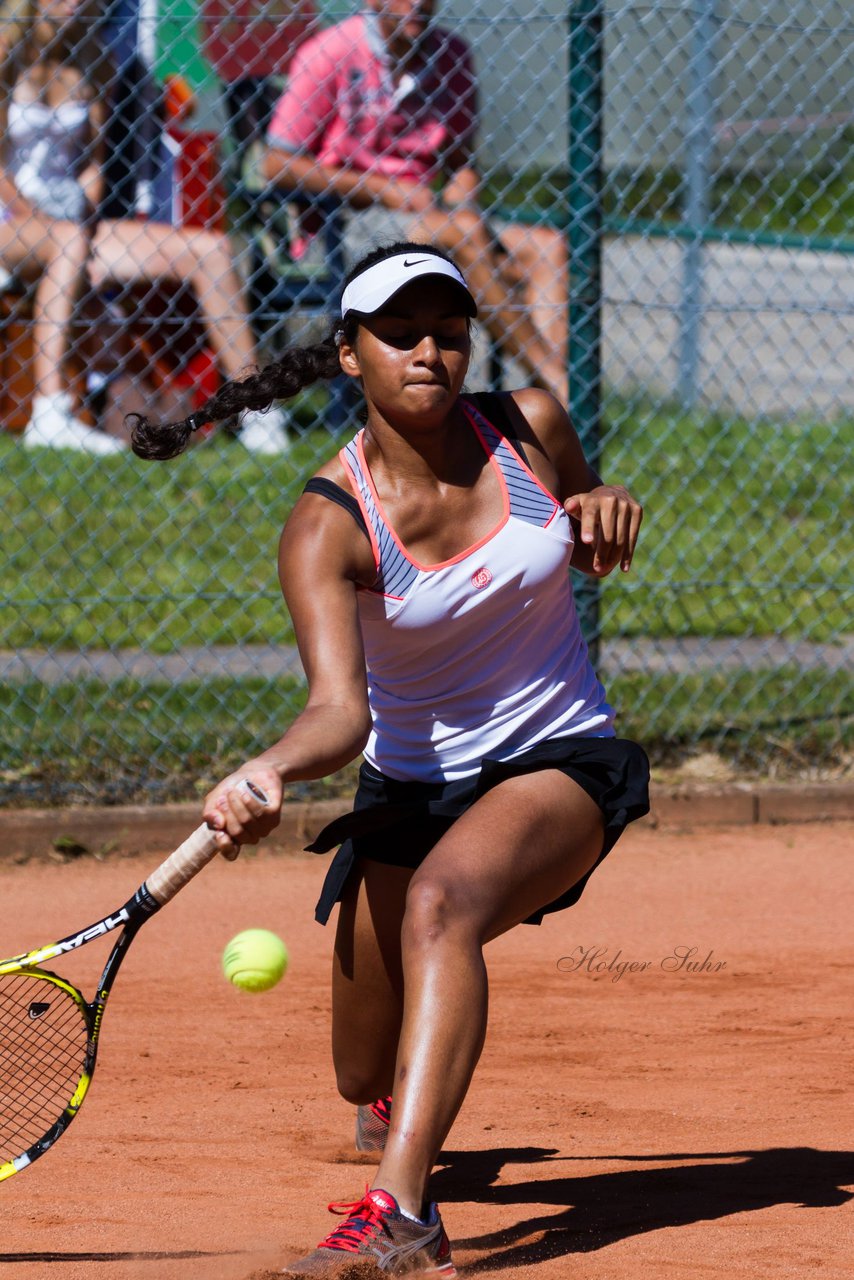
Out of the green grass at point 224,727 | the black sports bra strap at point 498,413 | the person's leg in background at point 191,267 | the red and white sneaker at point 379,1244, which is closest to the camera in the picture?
the red and white sneaker at point 379,1244

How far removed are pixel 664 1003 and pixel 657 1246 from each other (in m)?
1.35

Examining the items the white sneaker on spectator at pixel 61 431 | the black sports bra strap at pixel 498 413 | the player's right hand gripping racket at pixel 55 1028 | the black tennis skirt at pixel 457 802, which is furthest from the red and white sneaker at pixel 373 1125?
the white sneaker on spectator at pixel 61 431

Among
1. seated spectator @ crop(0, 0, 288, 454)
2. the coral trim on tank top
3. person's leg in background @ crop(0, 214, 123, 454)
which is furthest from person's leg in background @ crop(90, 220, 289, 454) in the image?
the coral trim on tank top

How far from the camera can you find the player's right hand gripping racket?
8.97ft

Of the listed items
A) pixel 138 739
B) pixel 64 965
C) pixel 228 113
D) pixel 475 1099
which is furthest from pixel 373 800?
pixel 228 113

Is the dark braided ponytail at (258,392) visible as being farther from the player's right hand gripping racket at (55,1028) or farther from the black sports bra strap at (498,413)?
the player's right hand gripping racket at (55,1028)

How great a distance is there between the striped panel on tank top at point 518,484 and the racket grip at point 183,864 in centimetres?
85

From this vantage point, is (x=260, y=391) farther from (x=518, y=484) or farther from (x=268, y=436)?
(x=268, y=436)

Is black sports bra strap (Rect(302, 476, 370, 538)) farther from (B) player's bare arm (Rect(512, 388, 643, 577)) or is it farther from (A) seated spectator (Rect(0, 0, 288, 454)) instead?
(A) seated spectator (Rect(0, 0, 288, 454))

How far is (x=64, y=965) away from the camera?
14.9 feet

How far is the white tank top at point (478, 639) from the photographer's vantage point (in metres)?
3.03

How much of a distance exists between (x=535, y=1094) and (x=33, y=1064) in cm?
107

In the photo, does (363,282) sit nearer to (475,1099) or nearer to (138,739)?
(475,1099)

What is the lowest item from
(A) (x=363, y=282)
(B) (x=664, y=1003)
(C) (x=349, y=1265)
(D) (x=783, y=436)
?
(D) (x=783, y=436)
